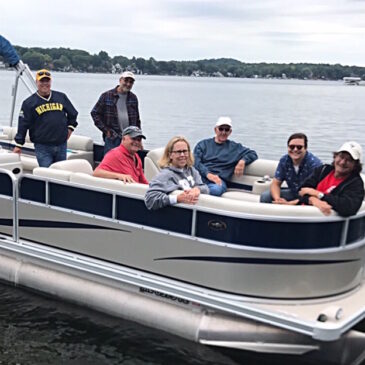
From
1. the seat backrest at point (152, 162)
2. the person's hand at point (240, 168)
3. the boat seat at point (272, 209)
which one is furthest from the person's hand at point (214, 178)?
the boat seat at point (272, 209)

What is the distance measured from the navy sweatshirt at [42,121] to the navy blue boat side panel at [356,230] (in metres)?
3.28

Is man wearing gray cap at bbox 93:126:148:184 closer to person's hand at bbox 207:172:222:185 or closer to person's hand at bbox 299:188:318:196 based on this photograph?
person's hand at bbox 207:172:222:185

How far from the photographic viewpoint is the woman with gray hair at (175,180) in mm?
4594

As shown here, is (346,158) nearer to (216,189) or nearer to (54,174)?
(216,189)

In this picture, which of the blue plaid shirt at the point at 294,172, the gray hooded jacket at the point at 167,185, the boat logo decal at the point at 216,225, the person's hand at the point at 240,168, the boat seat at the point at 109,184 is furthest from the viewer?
the person's hand at the point at 240,168

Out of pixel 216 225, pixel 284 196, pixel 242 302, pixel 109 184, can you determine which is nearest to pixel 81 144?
pixel 109 184

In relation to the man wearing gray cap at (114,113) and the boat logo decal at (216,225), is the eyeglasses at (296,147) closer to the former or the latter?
the boat logo decal at (216,225)

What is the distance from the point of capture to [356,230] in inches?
176

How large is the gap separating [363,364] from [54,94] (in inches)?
161

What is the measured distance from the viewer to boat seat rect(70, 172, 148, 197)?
15.8 ft

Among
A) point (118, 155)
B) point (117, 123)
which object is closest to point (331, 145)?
point (117, 123)

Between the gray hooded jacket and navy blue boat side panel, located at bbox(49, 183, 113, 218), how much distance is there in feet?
1.61

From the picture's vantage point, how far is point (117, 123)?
6777 millimetres

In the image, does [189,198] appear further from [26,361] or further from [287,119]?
[287,119]
